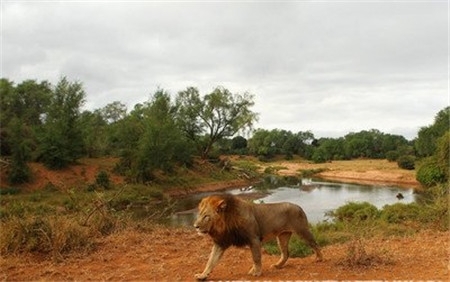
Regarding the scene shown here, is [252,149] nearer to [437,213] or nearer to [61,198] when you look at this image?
[61,198]

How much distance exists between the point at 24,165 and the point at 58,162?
A: 442 centimetres

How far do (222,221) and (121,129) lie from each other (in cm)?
4085

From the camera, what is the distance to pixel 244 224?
7477 millimetres

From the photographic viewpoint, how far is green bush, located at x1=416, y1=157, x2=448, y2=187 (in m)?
41.4

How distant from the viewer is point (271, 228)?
7906 mm

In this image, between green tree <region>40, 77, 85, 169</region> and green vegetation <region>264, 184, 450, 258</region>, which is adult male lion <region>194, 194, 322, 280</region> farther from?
green tree <region>40, 77, 85, 169</region>

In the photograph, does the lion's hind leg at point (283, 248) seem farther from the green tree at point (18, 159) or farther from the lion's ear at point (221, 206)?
the green tree at point (18, 159)

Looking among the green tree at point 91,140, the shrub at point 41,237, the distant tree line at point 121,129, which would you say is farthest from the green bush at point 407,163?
the shrub at point 41,237

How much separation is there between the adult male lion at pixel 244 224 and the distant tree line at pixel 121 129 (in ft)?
102

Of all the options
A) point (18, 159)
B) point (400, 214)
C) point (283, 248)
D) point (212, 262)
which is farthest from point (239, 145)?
point (212, 262)

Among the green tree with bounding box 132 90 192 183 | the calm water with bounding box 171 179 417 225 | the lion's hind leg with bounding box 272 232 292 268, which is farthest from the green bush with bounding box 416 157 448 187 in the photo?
the lion's hind leg with bounding box 272 232 292 268

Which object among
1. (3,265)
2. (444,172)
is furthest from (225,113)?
(3,265)

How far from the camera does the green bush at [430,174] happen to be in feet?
136

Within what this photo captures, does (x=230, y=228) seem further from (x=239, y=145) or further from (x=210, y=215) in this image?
(x=239, y=145)
